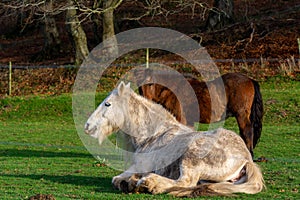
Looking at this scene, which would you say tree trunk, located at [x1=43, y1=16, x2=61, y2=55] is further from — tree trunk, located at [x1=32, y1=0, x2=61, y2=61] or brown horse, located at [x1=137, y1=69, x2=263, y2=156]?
brown horse, located at [x1=137, y1=69, x2=263, y2=156]

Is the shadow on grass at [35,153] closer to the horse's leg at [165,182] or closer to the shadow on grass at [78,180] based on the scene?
the shadow on grass at [78,180]

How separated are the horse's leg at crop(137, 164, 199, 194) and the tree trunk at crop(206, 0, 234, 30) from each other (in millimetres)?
26537

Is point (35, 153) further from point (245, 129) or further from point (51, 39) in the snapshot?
point (51, 39)

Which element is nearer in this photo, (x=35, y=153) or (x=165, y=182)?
(x=165, y=182)

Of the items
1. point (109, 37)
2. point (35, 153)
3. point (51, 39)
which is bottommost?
point (35, 153)

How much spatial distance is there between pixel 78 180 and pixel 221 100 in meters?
6.02

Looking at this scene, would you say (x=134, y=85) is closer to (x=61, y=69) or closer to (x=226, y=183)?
(x=226, y=183)

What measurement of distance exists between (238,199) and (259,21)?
2688cm

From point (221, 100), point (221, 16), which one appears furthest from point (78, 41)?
point (221, 100)

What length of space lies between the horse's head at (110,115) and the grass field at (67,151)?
2.95 ft

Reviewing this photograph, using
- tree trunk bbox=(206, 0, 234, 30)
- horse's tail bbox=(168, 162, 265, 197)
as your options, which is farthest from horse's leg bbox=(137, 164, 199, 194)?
tree trunk bbox=(206, 0, 234, 30)

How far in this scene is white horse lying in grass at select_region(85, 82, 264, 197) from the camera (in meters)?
9.21

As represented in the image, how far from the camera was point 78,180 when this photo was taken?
11.1m

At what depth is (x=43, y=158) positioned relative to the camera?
50.9ft
